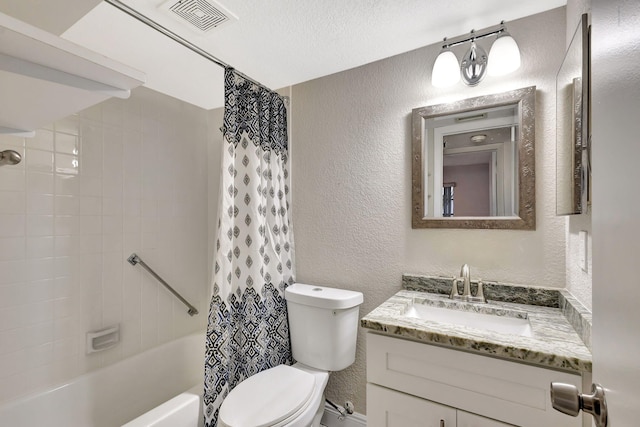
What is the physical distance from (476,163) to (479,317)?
0.74 metres

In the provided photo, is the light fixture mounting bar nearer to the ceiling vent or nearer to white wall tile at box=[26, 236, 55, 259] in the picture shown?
the ceiling vent

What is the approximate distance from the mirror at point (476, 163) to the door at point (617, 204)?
3.00ft

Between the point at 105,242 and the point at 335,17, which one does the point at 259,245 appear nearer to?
the point at 105,242

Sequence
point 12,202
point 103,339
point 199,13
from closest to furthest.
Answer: point 199,13 < point 12,202 < point 103,339

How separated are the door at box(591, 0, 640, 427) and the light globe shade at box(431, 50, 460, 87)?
98 centimetres

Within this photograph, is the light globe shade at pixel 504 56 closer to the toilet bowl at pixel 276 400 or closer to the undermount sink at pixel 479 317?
the undermount sink at pixel 479 317

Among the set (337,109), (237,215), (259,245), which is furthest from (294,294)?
(337,109)

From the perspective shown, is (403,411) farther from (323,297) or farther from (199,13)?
(199,13)

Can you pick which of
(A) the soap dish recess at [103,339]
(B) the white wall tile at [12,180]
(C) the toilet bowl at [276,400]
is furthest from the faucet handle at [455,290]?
(B) the white wall tile at [12,180]

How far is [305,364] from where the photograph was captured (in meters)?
1.71

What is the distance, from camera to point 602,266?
1.65 ft

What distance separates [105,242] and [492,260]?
2.16m

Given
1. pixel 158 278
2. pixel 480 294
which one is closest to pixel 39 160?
pixel 158 278

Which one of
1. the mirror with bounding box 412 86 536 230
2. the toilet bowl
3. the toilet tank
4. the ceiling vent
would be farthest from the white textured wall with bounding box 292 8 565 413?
the ceiling vent
